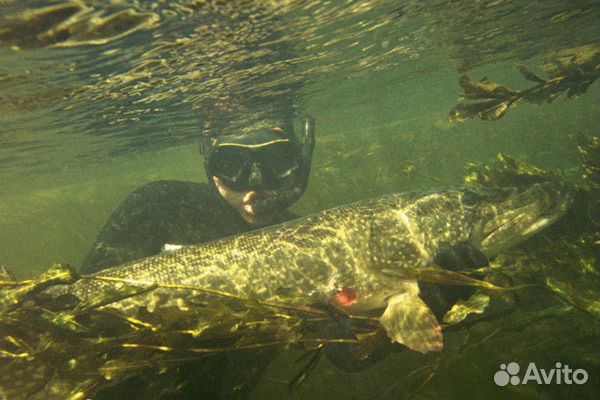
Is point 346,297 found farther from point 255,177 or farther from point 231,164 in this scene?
point 231,164

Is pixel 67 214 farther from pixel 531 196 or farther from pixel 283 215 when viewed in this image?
pixel 531 196

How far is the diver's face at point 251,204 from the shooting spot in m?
8.78

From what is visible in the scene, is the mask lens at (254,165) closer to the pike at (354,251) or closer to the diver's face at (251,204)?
the diver's face at (251,204)

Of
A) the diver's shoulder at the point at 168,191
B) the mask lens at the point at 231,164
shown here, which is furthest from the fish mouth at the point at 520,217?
the diver's shoulder at the point at 168,191

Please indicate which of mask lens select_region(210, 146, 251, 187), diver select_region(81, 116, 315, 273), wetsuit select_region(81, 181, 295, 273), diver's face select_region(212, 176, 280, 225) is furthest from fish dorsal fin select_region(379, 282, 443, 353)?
mask lens select_region(210, 146, 251, 187)

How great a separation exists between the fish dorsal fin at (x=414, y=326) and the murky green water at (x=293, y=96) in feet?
0.90

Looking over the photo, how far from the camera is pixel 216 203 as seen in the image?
31.9 feet

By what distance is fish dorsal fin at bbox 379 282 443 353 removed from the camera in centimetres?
339

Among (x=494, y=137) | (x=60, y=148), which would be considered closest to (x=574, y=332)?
(x=494, y=137)

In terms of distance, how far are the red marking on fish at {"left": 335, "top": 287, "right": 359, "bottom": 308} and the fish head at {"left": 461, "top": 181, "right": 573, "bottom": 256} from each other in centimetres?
183

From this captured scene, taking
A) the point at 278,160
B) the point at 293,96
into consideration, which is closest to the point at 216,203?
the point at 278,160

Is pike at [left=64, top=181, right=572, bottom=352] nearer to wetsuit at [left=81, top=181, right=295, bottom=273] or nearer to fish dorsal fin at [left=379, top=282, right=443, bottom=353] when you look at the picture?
fish dorsal fin at [left=379, top=282, right=443, bottom=353]

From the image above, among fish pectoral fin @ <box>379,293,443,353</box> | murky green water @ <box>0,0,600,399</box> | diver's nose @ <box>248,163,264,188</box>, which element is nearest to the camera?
fish pectoral fin @ <box>379,293,443,353</box>

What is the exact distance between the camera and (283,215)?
31.2ft
